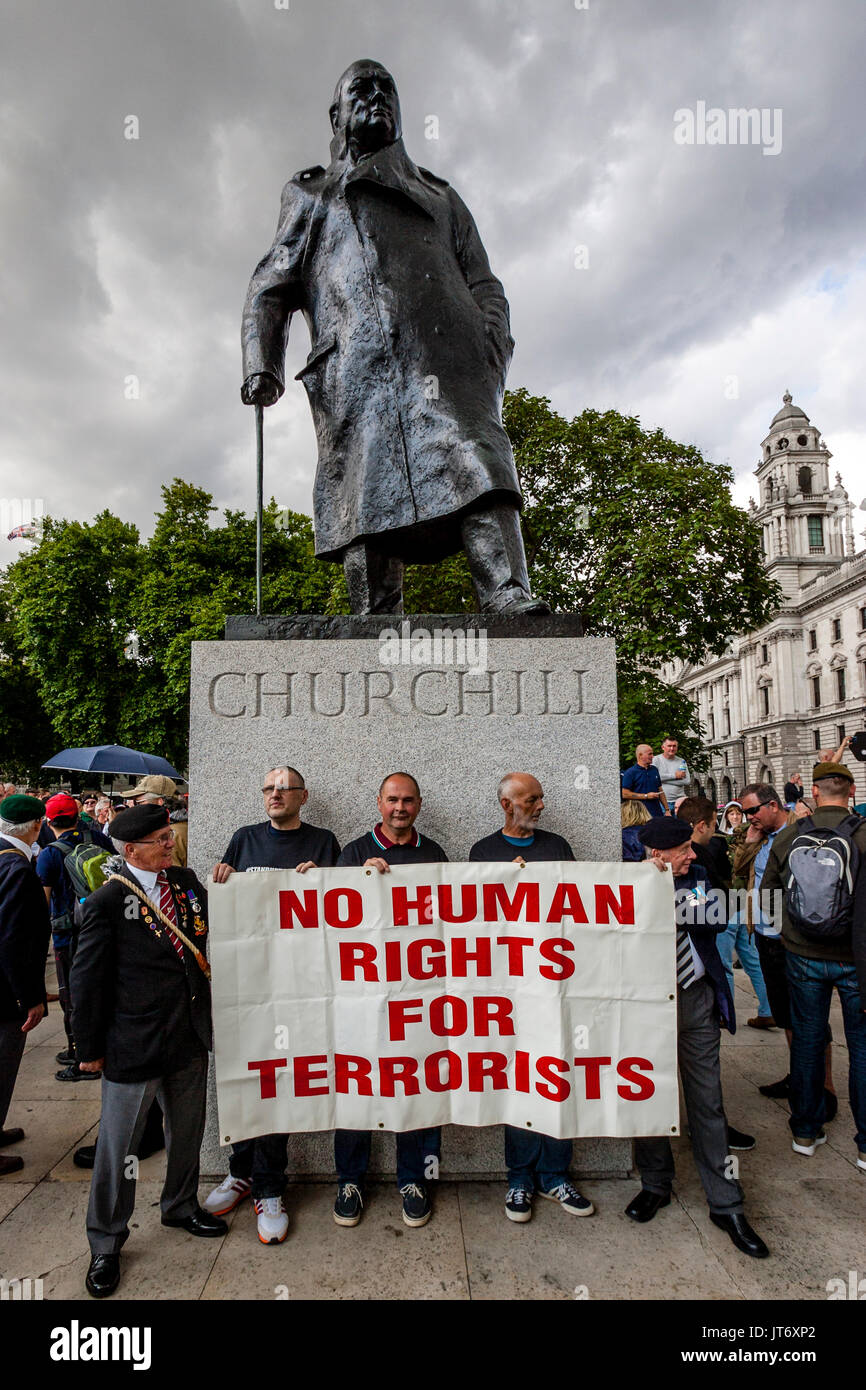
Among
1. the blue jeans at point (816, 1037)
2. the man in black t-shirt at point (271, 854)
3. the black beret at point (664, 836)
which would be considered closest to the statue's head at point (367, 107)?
the man in black t-shirt at point (271, 854)

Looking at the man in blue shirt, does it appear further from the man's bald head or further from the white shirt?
the white shirt

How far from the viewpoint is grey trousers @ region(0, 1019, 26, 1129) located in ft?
13.2

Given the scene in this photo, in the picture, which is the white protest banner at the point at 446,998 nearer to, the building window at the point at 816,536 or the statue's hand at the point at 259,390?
the statue's hand at the point at 259,390

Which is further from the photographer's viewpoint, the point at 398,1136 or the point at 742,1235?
the point at 398,1136

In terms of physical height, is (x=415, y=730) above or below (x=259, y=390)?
below

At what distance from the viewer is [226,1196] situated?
11.0ft

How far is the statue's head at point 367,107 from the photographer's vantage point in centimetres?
432

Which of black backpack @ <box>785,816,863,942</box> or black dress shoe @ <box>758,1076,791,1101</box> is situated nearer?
black backpack @ <box>785,816,863,942</box>

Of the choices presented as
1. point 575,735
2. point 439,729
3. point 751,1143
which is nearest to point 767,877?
point 751,1143

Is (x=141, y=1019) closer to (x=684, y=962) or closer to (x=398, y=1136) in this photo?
(x=398, y=1136)

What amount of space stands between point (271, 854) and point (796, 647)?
73.7 metres

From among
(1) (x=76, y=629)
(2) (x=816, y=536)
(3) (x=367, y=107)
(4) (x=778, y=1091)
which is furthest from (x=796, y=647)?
(3) (x=367, y=107)

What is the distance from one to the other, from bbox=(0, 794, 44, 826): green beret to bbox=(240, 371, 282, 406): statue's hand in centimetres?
262

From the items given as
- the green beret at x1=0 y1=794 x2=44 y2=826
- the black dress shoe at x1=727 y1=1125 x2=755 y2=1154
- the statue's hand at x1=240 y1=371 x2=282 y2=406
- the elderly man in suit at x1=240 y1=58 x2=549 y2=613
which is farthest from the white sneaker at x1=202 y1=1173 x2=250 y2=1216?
the statue's hand at x1=240 y1=371 x2=282 y2=406
